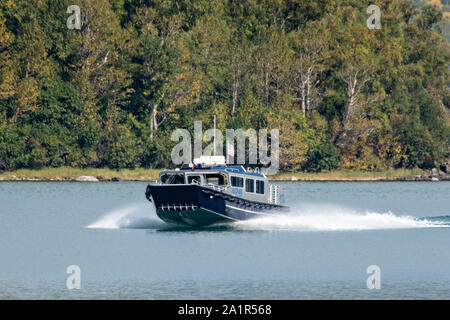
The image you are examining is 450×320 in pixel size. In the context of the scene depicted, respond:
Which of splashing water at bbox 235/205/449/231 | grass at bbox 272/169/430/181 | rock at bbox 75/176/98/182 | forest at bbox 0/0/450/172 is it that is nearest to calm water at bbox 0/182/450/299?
splashing water at bbox 235/205/449/231

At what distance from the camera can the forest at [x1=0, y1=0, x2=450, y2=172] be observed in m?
130

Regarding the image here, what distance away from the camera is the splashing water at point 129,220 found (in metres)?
64.8

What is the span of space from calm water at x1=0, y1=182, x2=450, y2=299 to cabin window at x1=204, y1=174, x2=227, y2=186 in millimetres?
3161

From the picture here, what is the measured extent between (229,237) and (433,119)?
10381cm

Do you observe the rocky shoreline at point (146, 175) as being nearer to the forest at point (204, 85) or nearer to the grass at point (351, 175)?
the grass at point (351, 175)

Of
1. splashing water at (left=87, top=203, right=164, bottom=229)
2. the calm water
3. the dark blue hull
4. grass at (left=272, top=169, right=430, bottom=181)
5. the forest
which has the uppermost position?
the forest

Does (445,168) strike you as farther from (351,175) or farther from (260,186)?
(260,186)

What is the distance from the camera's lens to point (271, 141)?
447ft

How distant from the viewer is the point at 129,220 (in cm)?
6731

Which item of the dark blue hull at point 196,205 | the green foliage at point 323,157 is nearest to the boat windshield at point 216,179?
the dark blue hull at point 196,205

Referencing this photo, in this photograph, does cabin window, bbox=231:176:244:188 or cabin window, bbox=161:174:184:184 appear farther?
cabin window, bbox=231:176:244:188

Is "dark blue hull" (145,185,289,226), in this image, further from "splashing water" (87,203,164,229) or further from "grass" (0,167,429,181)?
"grass" (0,167,429,181)

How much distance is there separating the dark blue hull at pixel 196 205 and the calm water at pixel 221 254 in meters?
1.05

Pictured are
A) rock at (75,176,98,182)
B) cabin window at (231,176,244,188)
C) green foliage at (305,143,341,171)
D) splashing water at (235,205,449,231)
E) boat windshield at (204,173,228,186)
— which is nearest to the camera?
boat windshield at (204,173,228,186)
